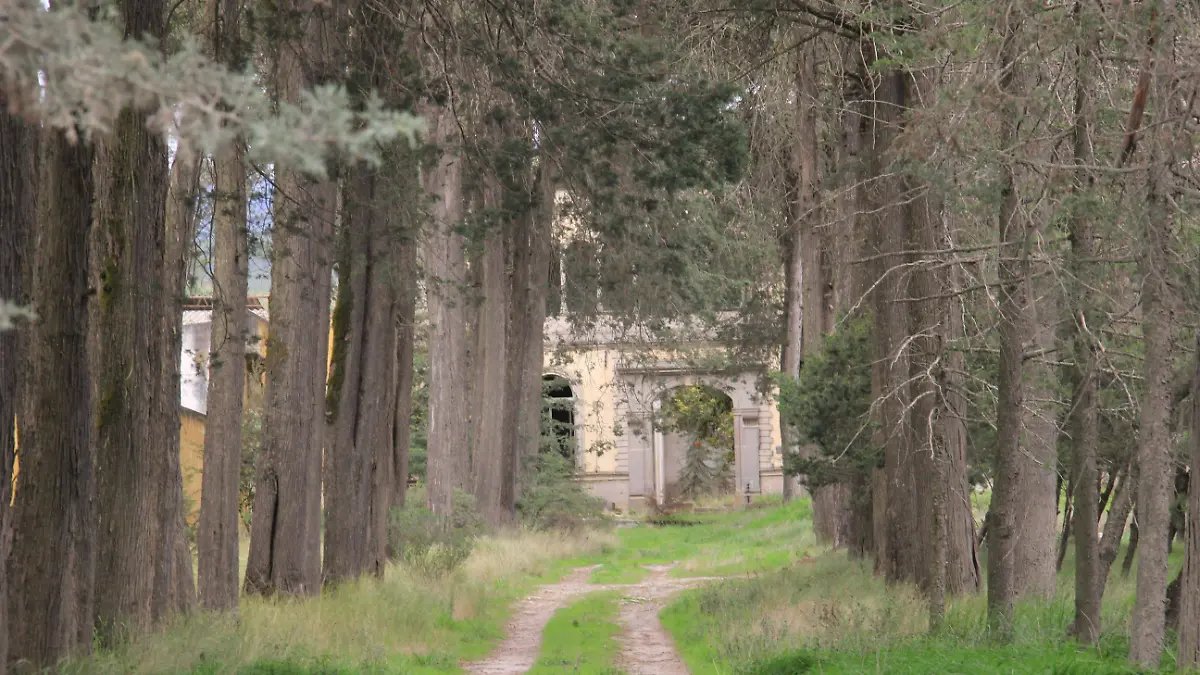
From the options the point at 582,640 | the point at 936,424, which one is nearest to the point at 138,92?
the point at 936,424

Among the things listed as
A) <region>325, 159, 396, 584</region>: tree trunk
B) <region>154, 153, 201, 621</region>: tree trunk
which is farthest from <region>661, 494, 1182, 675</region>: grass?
<region>154, 153, 201, 621</region>: tree trunk

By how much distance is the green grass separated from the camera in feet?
44.6

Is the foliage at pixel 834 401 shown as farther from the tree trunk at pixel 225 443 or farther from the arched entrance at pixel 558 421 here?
the arched entrance at pixel 558 421

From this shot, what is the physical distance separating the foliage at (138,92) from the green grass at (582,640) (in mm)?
9537

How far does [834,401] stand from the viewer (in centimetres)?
1916

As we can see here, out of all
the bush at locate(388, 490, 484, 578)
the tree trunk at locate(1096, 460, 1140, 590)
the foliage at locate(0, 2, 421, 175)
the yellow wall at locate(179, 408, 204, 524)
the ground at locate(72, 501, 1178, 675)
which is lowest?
the ground at locate(72, 501, 1178, 675)

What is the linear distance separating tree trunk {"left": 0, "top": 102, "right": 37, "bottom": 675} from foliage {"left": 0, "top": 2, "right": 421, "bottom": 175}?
359 cm

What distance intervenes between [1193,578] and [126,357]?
769cm

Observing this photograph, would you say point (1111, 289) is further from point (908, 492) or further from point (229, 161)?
point (229, 161)

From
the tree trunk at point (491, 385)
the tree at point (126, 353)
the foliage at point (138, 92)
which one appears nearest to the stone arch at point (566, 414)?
the tree trunk at point (491, 385)

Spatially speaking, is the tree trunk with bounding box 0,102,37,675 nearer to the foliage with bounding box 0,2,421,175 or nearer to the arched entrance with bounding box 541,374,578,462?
the foliage with bounding box 0,2,421,175

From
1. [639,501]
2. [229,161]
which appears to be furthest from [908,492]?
[639,501]

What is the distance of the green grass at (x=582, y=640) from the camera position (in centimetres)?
1360

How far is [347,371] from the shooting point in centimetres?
1670
